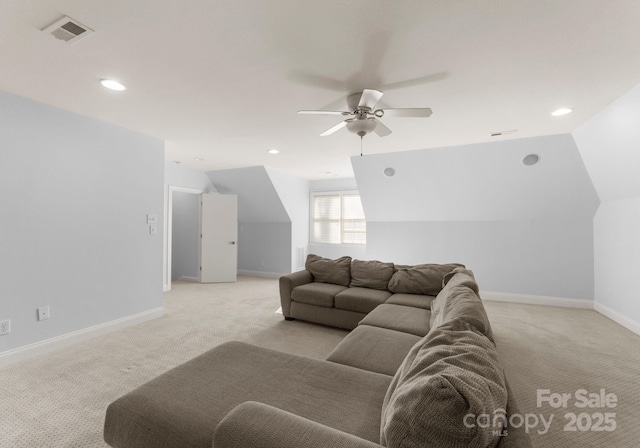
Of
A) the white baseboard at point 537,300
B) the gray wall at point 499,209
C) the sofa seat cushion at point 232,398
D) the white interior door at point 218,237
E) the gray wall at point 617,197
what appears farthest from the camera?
the white interior door at point 218,237

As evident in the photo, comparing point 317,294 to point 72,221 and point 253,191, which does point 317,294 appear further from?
point 253,191

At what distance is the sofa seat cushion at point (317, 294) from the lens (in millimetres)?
3674

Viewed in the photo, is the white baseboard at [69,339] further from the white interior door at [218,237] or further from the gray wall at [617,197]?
the gray wall at [617,197]

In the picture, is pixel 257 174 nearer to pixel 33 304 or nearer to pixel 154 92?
pixel 154 92

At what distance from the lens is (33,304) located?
2861 millimetres

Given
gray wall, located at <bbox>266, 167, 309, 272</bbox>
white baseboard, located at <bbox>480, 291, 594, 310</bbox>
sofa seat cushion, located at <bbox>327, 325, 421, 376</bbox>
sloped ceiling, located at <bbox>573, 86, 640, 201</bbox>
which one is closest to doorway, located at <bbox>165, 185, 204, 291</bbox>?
gray wall, located at <bbox>266, 167, 309, 272</bbox>

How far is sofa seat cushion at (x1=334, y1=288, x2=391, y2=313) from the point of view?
11.3 feet

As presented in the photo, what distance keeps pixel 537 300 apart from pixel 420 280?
8.89ft

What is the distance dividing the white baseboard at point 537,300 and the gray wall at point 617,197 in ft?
0.66

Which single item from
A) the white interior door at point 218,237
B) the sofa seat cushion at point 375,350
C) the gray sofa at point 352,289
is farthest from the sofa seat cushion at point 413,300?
the white interior door at point 218,237

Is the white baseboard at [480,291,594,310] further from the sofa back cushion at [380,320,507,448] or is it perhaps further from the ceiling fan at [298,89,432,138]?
the sofa back cushion at [380,320,507,448]

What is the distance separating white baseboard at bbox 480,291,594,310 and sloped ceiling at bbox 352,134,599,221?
50.5 inches

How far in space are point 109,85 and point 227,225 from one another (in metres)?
4.32

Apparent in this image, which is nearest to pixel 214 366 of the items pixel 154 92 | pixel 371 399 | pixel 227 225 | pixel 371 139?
pixel 371 399
